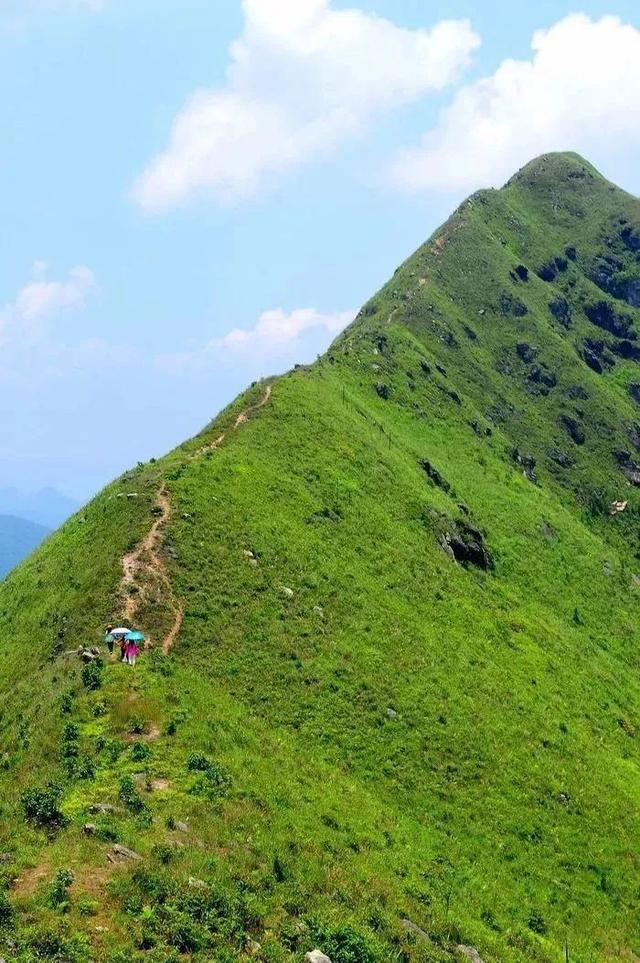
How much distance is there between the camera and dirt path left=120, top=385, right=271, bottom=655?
41344 mm

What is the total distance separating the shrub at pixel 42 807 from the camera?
2528cm

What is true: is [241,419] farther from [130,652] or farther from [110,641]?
[130,652]

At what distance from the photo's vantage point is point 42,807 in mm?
25672

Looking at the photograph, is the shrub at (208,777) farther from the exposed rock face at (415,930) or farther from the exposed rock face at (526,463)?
the exposed rock face at (526,463)

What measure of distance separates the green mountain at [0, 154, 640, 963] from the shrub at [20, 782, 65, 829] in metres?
0.20

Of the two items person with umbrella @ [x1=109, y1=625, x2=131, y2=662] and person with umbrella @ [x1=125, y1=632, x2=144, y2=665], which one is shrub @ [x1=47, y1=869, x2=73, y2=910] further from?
person with umbrella @ [x1=109, y1=625, x2=131, y2=662]

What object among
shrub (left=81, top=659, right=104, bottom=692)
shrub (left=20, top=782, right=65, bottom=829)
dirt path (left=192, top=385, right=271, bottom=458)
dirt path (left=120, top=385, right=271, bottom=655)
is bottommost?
shrub (left=20, top=782, right=65, bottom=829)

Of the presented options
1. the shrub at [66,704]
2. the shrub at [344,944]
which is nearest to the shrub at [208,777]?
the shrub at [66,704]

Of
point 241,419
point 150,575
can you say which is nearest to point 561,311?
point 241,419

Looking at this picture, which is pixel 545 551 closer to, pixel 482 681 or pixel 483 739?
pixel 482 681

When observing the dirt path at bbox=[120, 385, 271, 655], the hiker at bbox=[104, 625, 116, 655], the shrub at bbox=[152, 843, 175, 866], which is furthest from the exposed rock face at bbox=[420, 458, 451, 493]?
the shrub at bbox=[152, 843, 175, 866]

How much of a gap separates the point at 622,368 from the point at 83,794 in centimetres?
15006

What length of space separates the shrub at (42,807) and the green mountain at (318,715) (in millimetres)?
200

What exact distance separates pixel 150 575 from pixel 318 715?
43.8 feet
